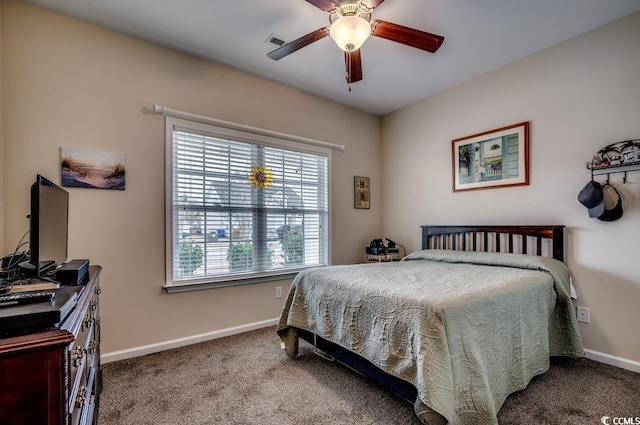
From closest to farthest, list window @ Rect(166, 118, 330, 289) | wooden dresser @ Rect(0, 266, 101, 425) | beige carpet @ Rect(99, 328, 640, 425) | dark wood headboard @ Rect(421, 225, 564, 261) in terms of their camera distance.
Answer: wooden dresser @ Rect(0, 266, 101, 425) < beige carpet @ Rect(99, 328, 640, 425) < dark wood headboard @ Rect(421, 225, 564, 261) < window @ Rect(166, 118, 330, 289)

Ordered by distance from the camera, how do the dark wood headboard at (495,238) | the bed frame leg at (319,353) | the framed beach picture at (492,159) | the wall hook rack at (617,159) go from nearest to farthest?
the wall hook rack at (617,159), the bed frame leg at (319,353), the dark wood headboard at (495,238), the framed beach picture at (492,159)

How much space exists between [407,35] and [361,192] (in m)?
2.37

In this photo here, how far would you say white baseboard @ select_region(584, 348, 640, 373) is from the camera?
2285 millimetres

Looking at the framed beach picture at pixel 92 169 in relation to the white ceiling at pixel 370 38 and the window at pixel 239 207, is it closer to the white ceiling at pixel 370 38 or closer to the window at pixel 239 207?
the window at pixel 239 207

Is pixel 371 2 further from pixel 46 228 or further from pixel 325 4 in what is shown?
pixel 46 228

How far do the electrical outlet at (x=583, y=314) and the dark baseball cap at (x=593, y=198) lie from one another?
0.80 metres

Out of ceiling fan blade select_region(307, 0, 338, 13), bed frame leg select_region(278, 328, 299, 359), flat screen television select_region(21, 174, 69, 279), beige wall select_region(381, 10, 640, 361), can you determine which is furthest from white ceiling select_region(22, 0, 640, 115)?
bed frame leg select_region(278, 328, 299, 359)

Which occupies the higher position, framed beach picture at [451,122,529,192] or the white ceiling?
the white ceiling

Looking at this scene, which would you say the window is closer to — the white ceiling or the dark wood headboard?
the white ceiling

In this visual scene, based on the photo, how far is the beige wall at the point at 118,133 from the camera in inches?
84.9

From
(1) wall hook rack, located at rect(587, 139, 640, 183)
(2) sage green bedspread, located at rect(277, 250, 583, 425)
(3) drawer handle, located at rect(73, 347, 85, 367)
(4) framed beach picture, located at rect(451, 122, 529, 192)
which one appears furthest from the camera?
(4) framed beach picture, located at rect(451, 122, 529, 192)

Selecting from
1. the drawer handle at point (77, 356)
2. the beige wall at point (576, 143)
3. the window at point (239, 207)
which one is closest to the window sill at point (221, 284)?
the window at point (239, 207)

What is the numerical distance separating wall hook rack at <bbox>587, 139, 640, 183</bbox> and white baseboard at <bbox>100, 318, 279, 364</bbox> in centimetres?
330

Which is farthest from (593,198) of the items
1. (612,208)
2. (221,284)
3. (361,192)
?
(221,284)
